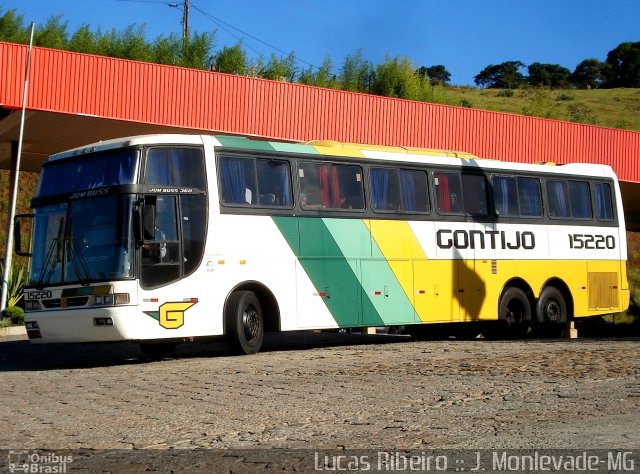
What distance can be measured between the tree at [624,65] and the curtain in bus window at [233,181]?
392 feet

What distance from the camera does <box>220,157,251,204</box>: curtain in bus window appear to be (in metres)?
16.7

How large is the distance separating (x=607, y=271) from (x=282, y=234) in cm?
925

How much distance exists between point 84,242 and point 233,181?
2.51 metres

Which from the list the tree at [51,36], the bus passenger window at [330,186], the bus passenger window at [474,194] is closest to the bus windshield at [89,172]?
the bus passenger window at [330,186]

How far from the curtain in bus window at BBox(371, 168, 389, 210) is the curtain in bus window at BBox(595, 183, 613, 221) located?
634cm

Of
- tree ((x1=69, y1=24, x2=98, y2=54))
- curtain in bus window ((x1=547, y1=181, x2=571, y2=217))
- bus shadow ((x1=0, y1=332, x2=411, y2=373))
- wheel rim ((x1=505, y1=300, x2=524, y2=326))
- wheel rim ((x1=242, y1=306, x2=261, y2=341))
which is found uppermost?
tree ((x1=69, y1=24, x2=98, y2=54))

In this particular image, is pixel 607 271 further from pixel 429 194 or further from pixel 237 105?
pixel 237 105

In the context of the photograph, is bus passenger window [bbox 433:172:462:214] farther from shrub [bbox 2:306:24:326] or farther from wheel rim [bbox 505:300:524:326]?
shrub [bbox 2:306:24:326]

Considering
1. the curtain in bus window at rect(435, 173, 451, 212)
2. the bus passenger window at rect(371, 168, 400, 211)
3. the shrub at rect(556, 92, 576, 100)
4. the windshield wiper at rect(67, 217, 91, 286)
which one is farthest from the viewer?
the shrub at rect(556, 92, 576, 100)

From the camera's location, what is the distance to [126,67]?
97.0 feet

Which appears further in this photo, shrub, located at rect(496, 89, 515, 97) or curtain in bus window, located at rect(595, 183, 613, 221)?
shrub, located at rect(496, 89, 515, 97)

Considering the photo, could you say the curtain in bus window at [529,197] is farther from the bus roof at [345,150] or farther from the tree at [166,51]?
the tree at [166,51]

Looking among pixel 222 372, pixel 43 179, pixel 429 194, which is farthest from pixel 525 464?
pixel 429 194

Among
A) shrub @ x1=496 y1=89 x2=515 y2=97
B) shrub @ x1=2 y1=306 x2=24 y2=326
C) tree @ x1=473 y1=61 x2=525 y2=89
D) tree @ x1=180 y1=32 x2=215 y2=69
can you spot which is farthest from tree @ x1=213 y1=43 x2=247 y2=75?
tree @ x1=473 y1=61 x2=525 y2=89
